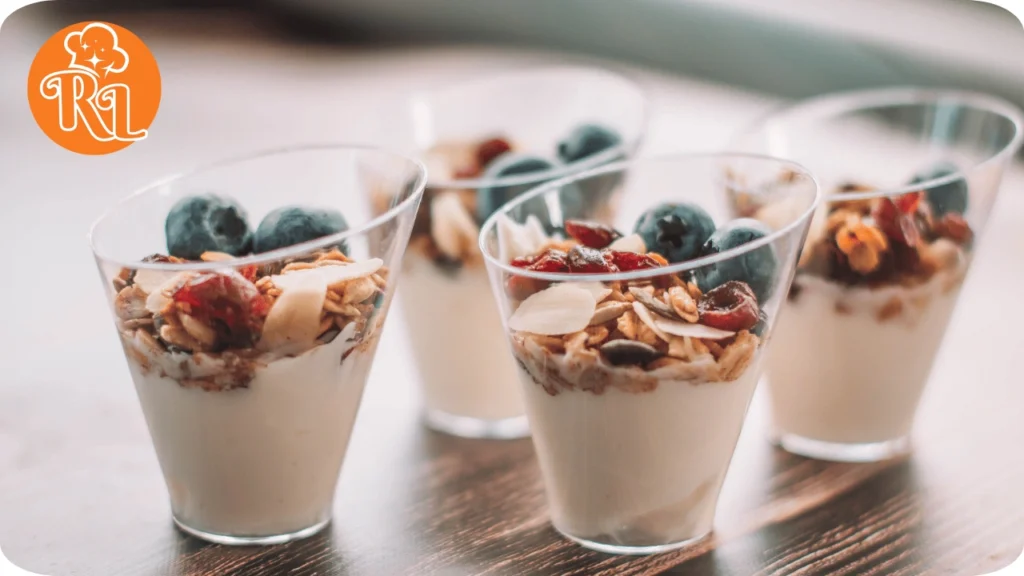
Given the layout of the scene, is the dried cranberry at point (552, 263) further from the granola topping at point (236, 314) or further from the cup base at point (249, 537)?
the cup base at point (249, 537)

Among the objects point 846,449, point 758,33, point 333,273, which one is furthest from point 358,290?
point 758,33

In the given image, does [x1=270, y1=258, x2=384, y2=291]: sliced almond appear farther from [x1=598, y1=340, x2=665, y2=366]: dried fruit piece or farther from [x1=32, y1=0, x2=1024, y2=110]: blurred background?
[x1=32, y1=0, x2=1024, y2=110]: blurred background

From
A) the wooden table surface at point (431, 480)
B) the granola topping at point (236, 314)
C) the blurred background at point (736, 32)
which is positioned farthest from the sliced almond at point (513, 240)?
the blurred background at point (736, 32)

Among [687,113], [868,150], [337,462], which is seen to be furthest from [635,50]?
[337,462]

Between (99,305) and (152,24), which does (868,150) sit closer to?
(99,305)

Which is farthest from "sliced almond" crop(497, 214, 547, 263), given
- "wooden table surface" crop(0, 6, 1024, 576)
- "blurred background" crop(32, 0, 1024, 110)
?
"blurred background" crop(32, 0, 1024, 110)
